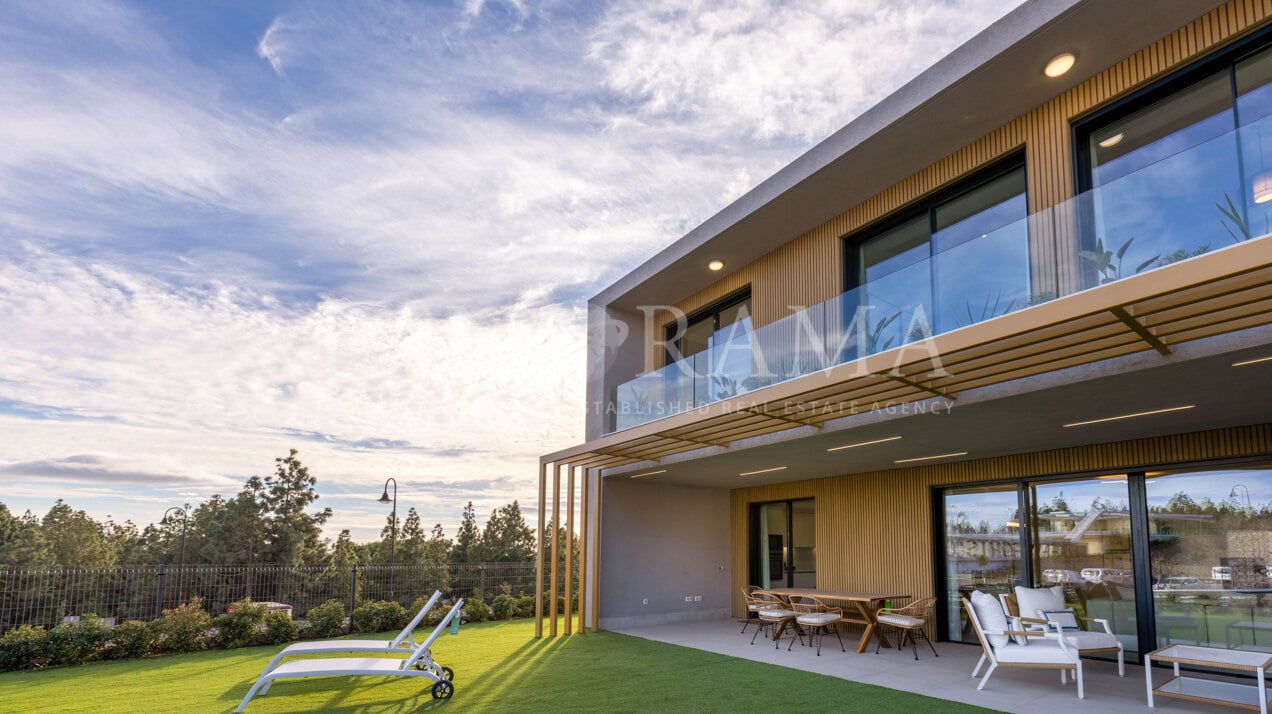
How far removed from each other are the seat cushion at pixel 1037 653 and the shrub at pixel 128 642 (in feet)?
36.1

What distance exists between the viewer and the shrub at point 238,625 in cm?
1096

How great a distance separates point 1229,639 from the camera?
805 centimetres

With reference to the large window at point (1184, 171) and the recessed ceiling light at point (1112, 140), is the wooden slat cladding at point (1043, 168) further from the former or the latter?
the recessed ceiling light at point (1112, 140)

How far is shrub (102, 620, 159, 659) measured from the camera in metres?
9.98

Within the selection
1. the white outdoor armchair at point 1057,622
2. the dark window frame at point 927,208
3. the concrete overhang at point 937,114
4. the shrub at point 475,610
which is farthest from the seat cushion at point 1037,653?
the shrub at point 475,610

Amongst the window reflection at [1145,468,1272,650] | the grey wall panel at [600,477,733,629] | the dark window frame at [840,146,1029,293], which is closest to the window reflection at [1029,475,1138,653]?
the window reflection at [1145,468,1272,650]

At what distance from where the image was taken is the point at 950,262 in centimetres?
780

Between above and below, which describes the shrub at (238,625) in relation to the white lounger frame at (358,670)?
below

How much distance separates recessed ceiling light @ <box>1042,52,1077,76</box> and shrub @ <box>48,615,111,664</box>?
1350 cm

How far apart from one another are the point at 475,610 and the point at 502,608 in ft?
2.18

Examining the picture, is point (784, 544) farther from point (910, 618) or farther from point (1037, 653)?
point (1037, 653)

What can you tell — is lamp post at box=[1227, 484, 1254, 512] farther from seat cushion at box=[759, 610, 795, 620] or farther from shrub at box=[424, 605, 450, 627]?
shrub at box=[424, 605, 450, 627]

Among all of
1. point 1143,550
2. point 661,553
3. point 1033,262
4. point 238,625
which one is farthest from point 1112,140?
point 238,625

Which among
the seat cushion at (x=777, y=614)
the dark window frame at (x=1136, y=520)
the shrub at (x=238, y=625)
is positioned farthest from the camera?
the shrub at (x=238, y=625)
